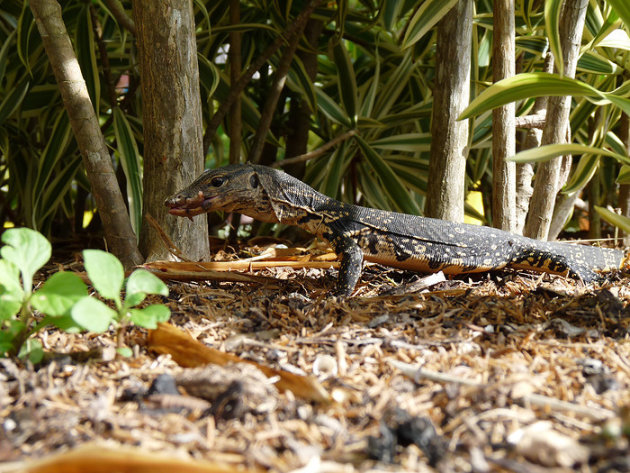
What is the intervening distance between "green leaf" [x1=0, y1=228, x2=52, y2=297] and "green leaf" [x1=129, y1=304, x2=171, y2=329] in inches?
11.9

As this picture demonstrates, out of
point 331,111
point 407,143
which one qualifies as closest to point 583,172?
point 407,143

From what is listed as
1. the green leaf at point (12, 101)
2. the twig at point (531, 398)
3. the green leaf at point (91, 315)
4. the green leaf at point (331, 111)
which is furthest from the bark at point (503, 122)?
the green leaf at point (12, 101)

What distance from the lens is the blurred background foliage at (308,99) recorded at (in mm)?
3252

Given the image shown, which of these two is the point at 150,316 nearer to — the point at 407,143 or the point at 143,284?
the point at 143,284

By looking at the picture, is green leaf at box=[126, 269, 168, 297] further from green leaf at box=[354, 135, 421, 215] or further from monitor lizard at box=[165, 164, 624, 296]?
green leaf at box=[354, 135, 421, 215]

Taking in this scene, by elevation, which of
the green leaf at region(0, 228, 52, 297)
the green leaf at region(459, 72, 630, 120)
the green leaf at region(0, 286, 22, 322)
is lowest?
the green leaf at region(0, 286, 22, 322)

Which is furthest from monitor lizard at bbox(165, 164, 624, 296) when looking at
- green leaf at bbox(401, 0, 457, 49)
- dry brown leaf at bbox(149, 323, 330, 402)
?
dry brown leaf at bbox(149, 323, 330, 402)

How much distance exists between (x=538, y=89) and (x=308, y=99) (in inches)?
74.9

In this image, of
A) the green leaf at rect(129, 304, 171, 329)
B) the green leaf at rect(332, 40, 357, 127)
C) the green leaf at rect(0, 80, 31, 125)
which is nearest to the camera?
the green leaf at rect(129, 304, 171, 329)

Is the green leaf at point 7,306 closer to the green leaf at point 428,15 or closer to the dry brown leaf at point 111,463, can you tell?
the dry brown leaf at point 111,463

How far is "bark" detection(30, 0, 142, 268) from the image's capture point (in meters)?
2.40

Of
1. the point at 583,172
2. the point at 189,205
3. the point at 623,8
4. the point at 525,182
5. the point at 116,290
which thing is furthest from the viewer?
the point at 525,182

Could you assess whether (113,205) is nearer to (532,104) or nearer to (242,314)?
(242,314)

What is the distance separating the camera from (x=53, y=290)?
1589 mm
